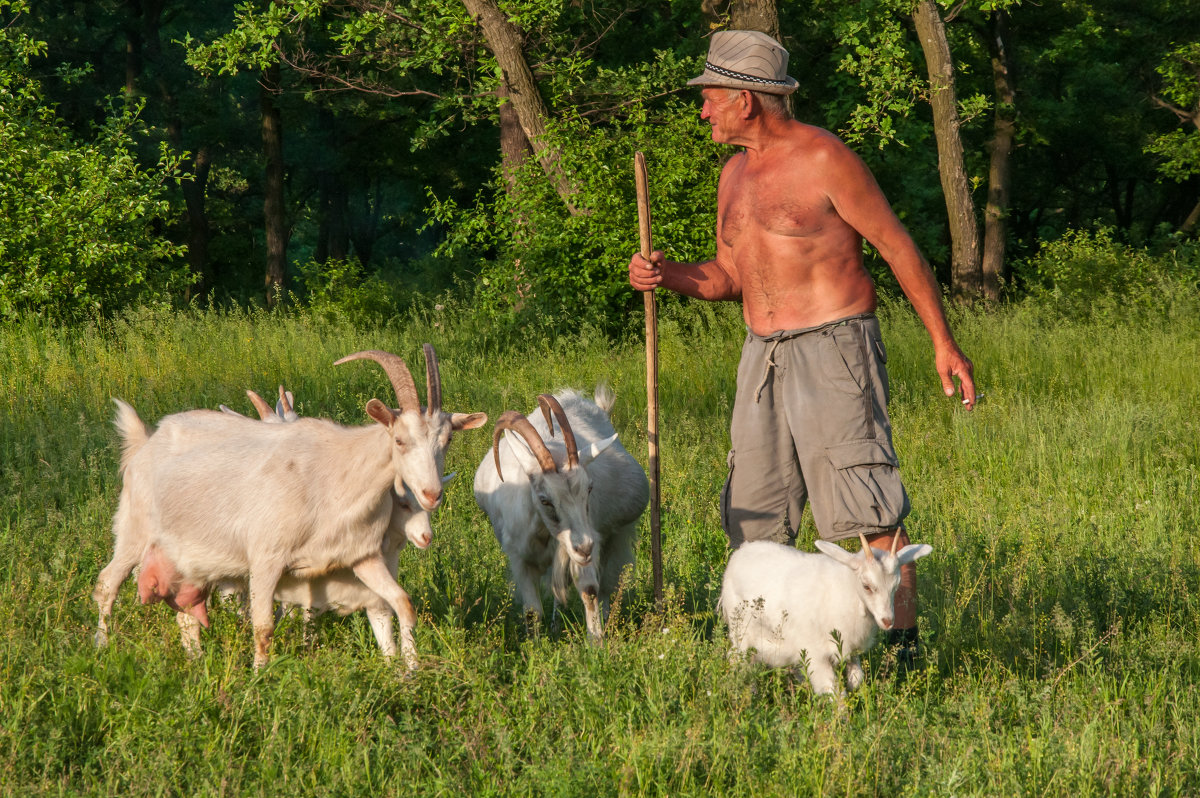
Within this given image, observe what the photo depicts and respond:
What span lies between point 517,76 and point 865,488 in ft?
41.1

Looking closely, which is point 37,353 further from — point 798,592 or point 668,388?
point 798,592

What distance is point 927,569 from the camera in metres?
6.84

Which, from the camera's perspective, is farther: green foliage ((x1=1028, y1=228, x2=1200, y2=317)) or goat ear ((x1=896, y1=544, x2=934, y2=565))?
green foliage ((x1=1028, y1=228, x2=1200, y2=317))

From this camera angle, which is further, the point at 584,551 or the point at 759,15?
the point at 759,15

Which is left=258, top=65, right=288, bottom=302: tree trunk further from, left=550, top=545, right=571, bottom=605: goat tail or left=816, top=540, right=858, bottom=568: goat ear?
left=816, top=540, right=858, bottom=568: goat ear

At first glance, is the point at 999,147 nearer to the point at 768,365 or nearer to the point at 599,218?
the point at 599,218

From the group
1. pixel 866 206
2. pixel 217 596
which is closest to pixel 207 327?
pixel 217 596

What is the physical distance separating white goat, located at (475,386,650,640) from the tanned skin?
1193 mm

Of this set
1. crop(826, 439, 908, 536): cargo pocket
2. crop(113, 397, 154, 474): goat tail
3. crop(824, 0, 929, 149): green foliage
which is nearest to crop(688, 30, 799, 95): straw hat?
crop(826, 439, 908, 536): cargo pocket

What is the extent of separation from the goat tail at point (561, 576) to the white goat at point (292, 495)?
1135 mm

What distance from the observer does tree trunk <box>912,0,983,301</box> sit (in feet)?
59.2

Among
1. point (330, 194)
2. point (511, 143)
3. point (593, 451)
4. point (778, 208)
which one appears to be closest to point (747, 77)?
point (778, 208)

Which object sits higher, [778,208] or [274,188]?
[274,188]

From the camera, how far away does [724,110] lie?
5.09 m
